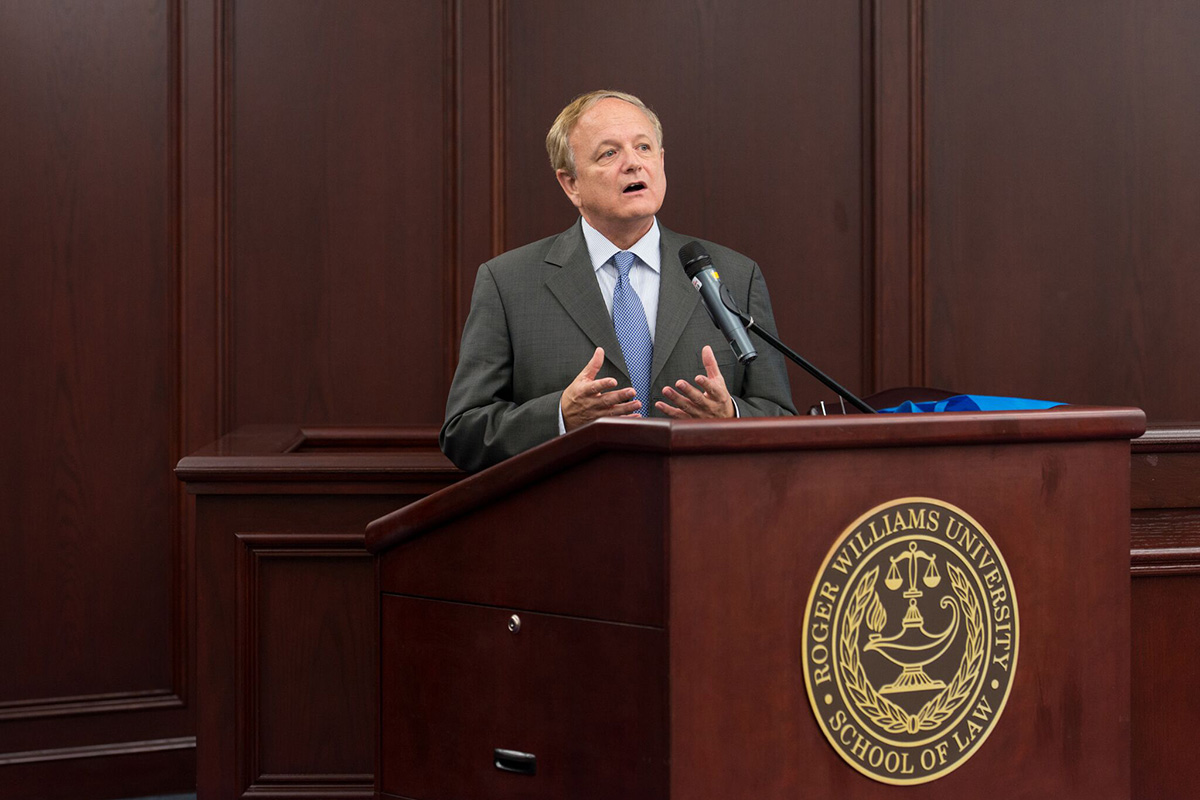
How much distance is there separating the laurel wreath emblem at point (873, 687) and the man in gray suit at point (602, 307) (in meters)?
0.66

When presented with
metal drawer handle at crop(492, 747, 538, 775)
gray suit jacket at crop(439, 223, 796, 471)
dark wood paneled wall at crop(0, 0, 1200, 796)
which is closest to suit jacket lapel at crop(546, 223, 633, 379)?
gray suit jacket at crop(439, 223, 796, 471)

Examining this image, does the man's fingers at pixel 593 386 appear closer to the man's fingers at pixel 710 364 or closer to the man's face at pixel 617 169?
the man's fingers at pixel 710 364

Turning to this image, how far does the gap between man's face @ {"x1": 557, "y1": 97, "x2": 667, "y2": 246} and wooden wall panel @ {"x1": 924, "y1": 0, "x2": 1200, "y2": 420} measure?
1805 millimetres

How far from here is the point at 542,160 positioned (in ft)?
11.1

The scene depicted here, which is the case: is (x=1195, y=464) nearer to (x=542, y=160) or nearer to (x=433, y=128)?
(x=542, y=160)

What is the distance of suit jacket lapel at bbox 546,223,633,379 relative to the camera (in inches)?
76.0

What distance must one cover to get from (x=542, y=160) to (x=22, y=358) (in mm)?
1573

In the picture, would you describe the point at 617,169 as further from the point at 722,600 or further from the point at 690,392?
the point at 722,600

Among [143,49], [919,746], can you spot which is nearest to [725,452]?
[919,746]

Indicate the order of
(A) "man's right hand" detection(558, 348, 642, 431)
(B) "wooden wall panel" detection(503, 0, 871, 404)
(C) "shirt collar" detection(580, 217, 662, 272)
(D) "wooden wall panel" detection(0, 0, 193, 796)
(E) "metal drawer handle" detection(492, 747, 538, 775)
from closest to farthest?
(E) "metal drawer handle" detection(492, 747, 538, 775), (A) "man's right hand" detection(558, 348, 642, 431), (C) "shirt collar" detection(580, 217, 662, 272), (D) "wooden wall panel" detection(0, 0, 193, 796), (B) "wooden wall panel" detection(503, 0, 871, 404)

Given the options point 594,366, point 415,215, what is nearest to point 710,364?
point 594,366

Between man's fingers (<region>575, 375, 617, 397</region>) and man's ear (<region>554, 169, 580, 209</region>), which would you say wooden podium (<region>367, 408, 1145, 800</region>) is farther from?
man's ear (<region>554, 169, 580, 209</region>)

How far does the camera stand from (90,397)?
10.1ft

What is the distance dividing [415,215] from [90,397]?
105 centimetres
